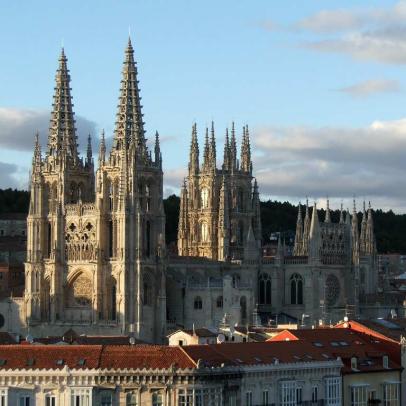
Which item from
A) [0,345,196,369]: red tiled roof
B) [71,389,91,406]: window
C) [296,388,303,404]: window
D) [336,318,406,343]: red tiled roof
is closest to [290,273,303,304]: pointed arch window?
[336,318,406,343]: red tiled roof

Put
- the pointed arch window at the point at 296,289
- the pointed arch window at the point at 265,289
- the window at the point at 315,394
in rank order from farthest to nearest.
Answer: the pointed arch window at the point at 265,289, the pointed arch window at the point at 296,289, the window at the point at 315,394

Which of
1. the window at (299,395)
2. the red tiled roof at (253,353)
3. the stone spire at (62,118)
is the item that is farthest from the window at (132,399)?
the stone spire at (62,118)

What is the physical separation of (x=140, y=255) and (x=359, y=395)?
5942cm

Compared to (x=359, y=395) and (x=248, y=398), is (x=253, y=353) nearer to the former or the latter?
(x=248, y=398)

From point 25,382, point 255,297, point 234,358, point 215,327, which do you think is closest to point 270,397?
point 234,358

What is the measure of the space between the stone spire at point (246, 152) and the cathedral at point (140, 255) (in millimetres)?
3315

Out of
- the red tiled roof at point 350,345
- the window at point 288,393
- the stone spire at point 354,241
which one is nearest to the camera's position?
the window at point 288,393

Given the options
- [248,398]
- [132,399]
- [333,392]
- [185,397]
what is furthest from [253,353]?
[132,399]

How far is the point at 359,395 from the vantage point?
86.3m

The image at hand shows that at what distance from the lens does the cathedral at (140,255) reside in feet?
472

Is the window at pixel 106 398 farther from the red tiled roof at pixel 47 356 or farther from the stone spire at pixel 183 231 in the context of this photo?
the stone spire at pixel 183 231

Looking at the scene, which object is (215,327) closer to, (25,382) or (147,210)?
(147,210)

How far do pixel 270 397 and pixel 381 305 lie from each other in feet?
264

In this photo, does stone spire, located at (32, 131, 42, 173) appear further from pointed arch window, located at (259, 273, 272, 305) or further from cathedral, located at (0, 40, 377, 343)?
pointed arch window, located at (259, 273, 272, 305)
